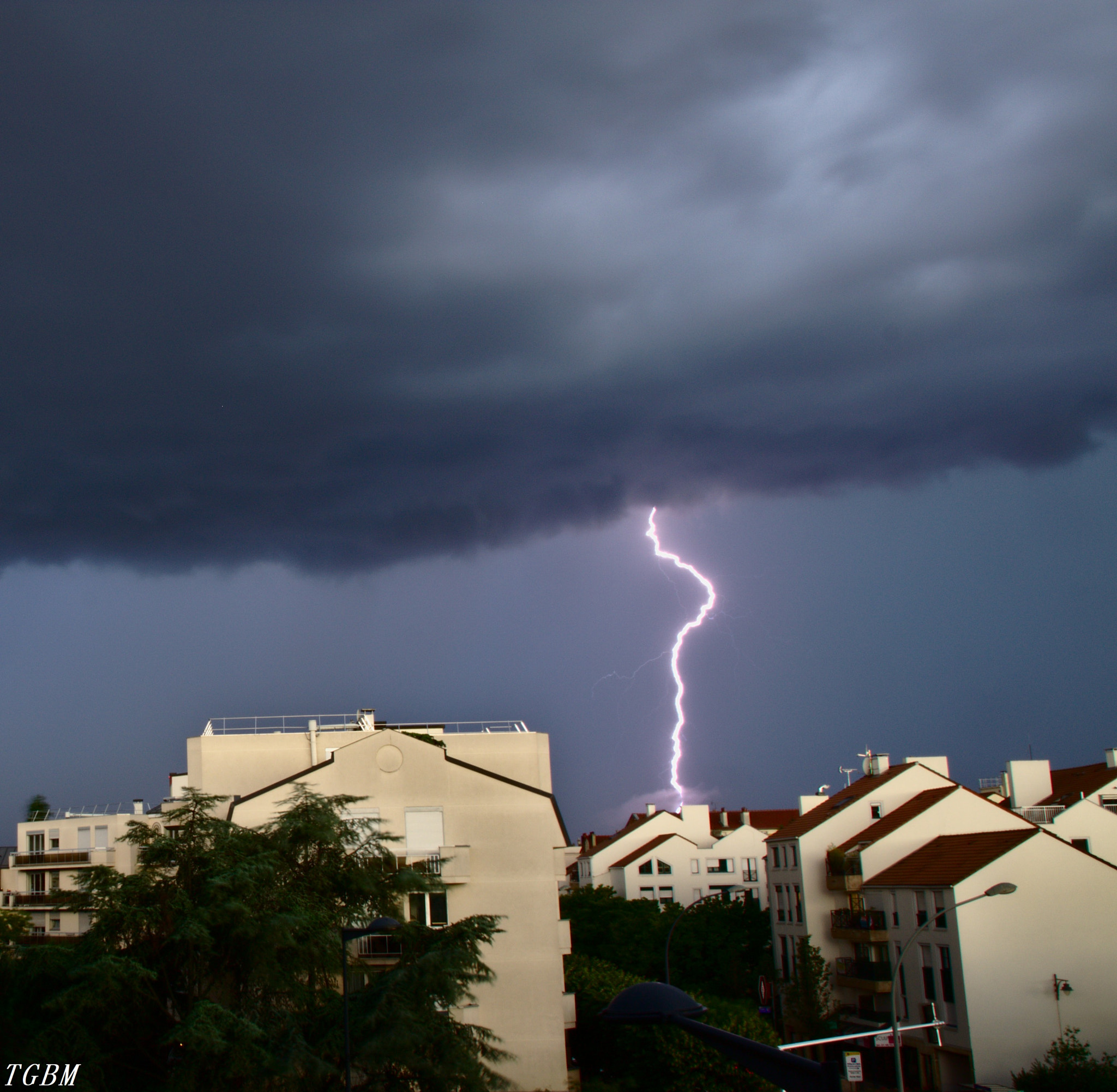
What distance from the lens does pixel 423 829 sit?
44.5 m

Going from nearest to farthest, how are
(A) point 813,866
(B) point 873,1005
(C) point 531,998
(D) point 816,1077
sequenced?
(D) point 816,1077 < (C) point 531,998 < (B) point 873,1005 < (A) point 813,866

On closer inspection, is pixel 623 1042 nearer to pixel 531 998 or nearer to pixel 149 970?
pixel 531 998

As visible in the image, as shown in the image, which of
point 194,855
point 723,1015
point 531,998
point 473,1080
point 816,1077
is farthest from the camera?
point 531,998

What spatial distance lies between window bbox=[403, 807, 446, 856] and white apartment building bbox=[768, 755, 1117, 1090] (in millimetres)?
19709

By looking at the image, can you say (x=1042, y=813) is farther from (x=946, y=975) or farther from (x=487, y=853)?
(x=487, y=853)

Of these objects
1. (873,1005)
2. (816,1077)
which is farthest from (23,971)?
(873,1005)

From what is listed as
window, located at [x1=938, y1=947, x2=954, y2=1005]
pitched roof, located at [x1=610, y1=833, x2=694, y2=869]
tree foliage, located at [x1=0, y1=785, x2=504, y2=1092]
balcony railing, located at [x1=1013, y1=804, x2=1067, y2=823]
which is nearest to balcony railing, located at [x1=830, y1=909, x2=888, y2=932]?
window, located at [x1=938, y1=947, x2=954, y2=1005]

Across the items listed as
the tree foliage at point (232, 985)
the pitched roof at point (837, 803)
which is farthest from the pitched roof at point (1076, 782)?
the tree foliage at point (232, 985)

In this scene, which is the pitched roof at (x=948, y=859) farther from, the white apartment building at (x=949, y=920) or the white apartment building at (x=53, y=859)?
the white apartment building at (x=53, y=859)

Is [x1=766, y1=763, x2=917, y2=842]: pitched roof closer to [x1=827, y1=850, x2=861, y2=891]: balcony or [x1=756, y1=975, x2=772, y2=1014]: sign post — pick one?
[x1=827, y1=850, x2=861, y2=891]: balcony

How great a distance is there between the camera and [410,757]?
4519 cm

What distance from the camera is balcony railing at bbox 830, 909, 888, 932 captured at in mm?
62000

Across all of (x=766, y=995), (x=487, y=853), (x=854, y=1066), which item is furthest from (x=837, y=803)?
(x=854, y=1066)

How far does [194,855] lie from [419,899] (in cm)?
1093
